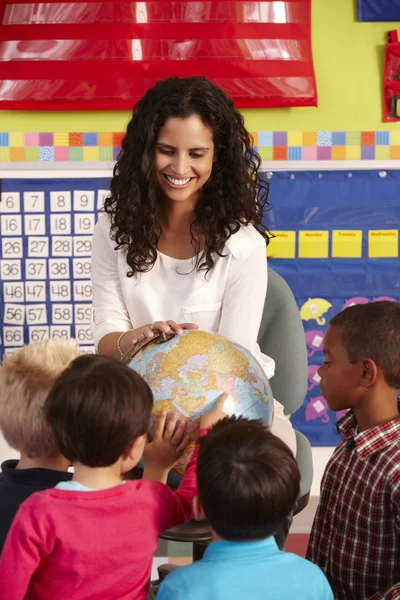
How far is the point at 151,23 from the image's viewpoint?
3.52m

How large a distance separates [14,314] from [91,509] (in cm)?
252

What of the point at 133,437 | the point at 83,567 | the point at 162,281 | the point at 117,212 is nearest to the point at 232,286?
the point at 162,281

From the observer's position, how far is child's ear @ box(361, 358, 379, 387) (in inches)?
69.5

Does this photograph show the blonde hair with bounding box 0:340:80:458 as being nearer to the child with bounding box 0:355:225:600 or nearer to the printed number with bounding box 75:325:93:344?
the child with bounding box 0:355:225:600

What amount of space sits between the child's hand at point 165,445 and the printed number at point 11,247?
7.41 feet

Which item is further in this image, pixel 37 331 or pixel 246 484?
pixel 37 331

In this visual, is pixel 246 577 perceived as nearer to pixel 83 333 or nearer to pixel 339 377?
pixel 339 377

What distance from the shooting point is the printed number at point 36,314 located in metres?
3.75

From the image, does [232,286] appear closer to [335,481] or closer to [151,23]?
[335,481]

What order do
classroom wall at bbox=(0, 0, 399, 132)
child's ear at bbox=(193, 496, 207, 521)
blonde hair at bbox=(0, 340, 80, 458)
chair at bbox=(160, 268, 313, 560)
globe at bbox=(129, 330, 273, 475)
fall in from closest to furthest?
child's ear at bbox=(193, 496, 207, 521)
blonde hair at bbox=(0, 340, 80, 458)
globe at bbox=(129, 330, 273, 475)
chair at bbox=(160, 268, 313, 560)
classroom wall at bbox=(0, 0, 399, 132)

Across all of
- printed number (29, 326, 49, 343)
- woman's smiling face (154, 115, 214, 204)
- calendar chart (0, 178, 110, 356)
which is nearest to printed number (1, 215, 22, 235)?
calendar chart (0, 178, 110, 356)

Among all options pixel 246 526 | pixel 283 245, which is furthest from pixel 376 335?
pixel 283 245

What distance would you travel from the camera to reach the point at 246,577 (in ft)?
4.28

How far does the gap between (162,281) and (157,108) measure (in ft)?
1.56
